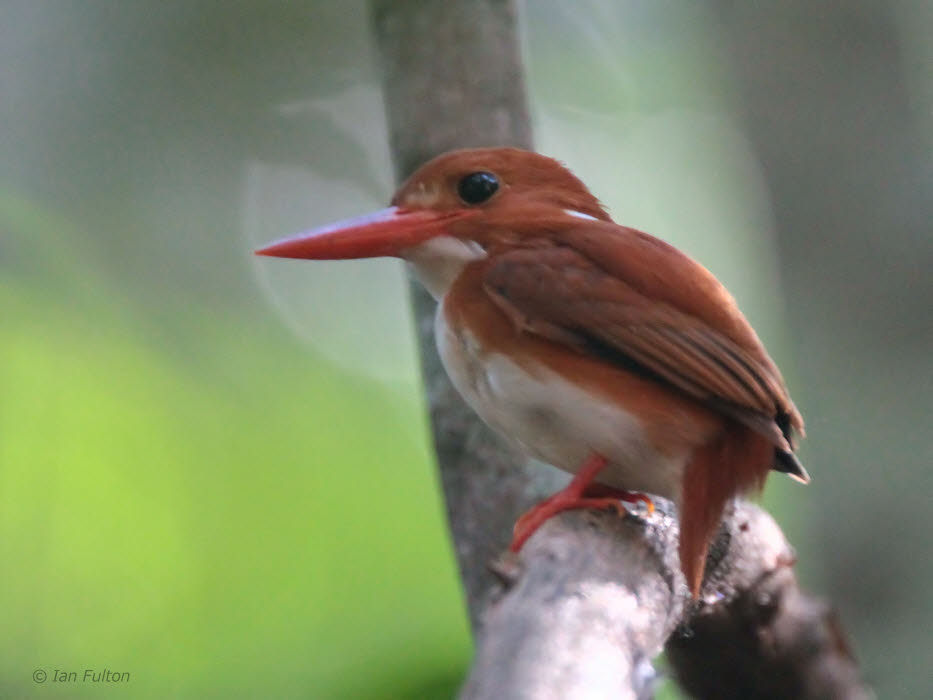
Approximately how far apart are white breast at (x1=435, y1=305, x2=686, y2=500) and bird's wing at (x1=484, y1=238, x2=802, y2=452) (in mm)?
69

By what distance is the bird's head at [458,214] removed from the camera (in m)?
1.77

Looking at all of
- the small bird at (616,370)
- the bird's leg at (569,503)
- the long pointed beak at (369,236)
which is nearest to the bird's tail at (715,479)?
the small bird at (616,370)

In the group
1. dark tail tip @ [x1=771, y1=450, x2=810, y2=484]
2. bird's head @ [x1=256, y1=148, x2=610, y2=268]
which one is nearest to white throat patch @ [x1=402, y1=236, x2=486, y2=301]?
bird's head @ [x1=256, y1=148, x2=610, y2=268]

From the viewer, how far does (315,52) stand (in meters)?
3.69

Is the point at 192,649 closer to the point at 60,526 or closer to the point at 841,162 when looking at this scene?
the point at 60,526

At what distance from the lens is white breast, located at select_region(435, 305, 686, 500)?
5.09ft

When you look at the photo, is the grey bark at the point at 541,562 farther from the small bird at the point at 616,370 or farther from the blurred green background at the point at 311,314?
the blurred green background at the point at 311,314

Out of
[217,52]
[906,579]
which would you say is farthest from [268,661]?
[217,52]

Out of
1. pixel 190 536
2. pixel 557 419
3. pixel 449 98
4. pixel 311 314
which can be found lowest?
pixel 311 314

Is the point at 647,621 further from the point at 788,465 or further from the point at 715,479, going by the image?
the point at 788,465

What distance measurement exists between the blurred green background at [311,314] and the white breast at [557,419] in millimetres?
391

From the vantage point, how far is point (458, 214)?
181 centimetres

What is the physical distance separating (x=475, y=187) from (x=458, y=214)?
0.19 feet

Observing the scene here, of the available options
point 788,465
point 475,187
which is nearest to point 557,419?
point 788,465
